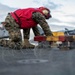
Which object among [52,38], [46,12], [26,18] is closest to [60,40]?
[52,38]

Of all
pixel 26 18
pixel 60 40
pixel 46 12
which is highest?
pixel 46 12

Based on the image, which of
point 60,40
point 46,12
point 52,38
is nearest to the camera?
point 60,40

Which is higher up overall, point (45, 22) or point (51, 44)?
point (45, 22)

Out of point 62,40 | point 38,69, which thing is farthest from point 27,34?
point 38,69

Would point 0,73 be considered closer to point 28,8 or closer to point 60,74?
point 60,74

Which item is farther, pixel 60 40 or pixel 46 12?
pixel 46 12

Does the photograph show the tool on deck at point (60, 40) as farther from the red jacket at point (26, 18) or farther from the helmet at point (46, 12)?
the helmet at point (46, 12)

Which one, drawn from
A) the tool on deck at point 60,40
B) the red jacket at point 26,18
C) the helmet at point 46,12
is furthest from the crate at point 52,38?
the red jacket at point 26,18

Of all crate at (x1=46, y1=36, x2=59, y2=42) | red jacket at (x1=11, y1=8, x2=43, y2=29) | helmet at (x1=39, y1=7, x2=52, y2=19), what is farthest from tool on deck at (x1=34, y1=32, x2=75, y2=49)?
helmet at (x1=39, y1=7, x2=52, y2=19)

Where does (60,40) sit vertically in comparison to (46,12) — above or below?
below

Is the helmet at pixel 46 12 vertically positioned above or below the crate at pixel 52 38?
above

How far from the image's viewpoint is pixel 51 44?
790 cm

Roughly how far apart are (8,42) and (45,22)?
106 cm

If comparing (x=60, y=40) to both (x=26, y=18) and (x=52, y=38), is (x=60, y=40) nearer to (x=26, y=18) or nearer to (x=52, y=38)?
(x=52, y=38)
